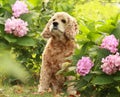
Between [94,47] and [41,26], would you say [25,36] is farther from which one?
[41,26]

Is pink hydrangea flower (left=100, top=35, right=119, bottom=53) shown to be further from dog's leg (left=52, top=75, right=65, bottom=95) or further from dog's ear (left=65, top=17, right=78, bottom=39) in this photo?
dog's leg (left=52, top=75, right=65, bottom=95)

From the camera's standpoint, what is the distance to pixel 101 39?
341cm

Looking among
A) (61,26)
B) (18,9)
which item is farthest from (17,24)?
(61,26)

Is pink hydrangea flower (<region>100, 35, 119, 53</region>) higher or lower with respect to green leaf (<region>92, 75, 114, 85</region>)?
higher

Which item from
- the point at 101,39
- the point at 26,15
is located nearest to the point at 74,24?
the point at 26,15

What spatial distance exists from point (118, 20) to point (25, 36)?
0.91 meters

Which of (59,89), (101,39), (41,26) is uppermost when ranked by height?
(101,39)

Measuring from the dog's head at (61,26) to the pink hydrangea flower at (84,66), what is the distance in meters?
1.63

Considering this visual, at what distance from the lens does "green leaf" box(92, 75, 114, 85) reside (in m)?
3.16

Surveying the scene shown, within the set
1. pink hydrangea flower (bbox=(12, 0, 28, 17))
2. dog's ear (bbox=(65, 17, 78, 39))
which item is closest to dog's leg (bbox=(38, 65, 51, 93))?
dog's ear (bbox=(65, 17, 78, 39))

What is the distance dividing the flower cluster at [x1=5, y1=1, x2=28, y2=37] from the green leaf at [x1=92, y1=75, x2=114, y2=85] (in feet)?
2.64

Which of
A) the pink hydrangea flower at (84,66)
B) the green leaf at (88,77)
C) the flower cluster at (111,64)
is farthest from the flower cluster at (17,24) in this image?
the flower cluster at (111,64)

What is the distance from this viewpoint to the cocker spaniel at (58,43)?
5.04 metres

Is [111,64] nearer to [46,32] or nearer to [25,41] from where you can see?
[25,41]
